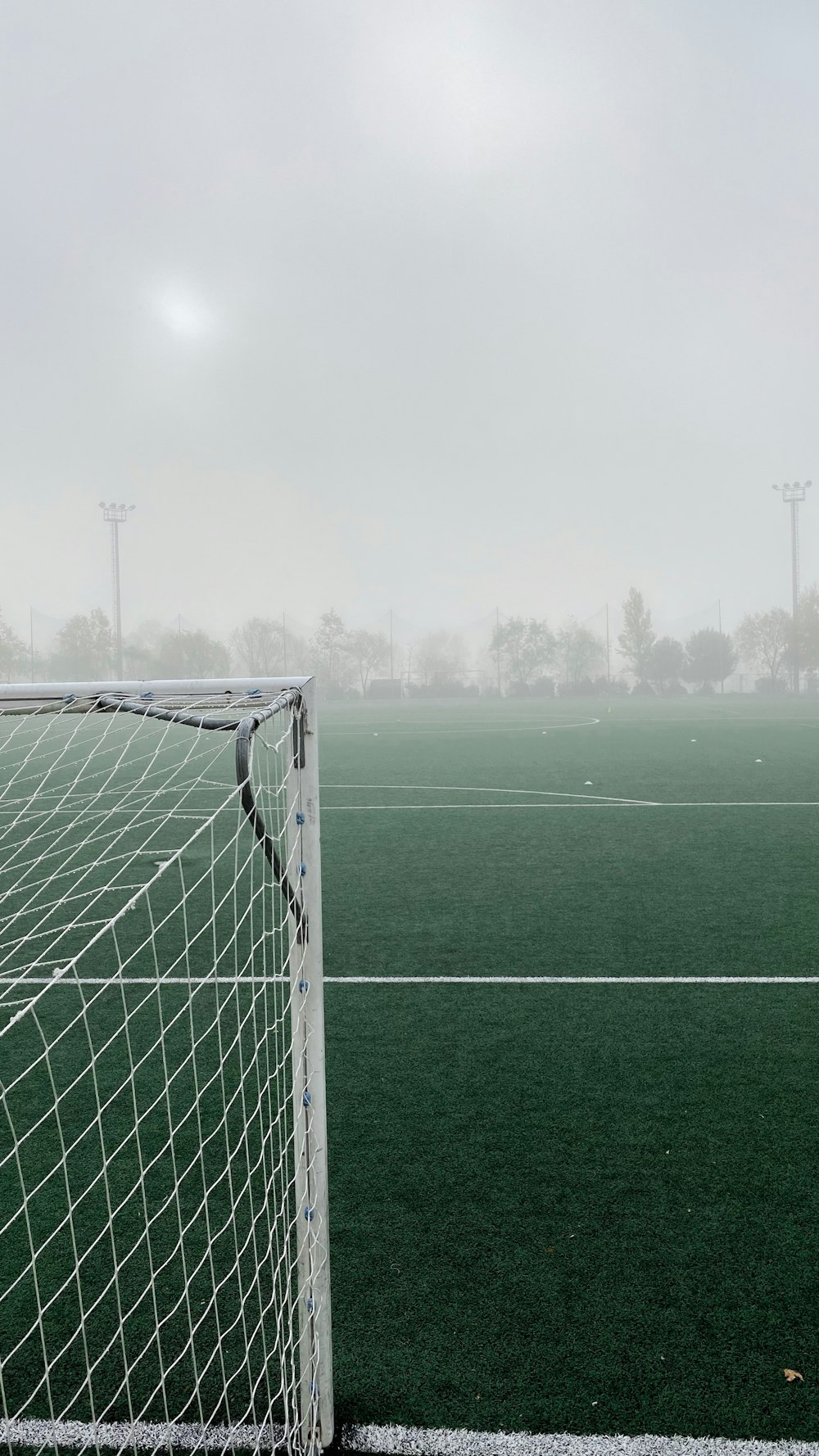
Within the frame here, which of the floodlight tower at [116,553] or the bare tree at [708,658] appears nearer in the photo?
the floodlight tower at [116,553]

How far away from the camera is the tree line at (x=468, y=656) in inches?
2349

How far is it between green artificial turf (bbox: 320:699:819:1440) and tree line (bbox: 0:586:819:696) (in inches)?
1978

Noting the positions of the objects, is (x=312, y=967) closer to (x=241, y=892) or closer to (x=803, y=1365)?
(x=803, y=1365)

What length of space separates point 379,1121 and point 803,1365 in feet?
4.81

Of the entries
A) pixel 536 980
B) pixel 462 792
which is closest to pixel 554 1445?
pixel 536 980

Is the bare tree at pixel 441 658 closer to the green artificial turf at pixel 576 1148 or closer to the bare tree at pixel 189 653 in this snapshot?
the bare tree at pixel 189 653

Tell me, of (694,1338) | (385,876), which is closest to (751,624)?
(385,876)

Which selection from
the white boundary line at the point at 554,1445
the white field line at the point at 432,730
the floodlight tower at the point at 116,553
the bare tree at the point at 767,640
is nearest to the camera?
the white boundary line at the point at 554,1445

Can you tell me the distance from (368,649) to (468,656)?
720cm

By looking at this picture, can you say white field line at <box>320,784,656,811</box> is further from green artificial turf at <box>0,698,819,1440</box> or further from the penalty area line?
the penalty area line

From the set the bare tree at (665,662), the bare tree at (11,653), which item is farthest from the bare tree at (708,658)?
the bare tree at (11,653)

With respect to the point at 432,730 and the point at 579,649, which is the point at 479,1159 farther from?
the point at 579,649

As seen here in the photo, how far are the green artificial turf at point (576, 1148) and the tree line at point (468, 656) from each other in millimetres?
50236

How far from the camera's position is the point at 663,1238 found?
2.59 meters
